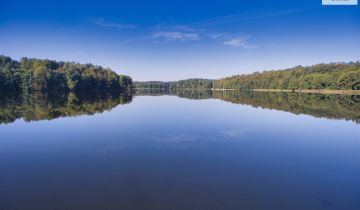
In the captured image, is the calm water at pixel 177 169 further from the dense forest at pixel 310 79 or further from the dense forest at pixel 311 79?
the dense forest at pixel 310 79

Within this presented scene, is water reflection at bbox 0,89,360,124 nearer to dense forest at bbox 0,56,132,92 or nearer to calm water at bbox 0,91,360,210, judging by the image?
calm water at bbox 0,91,360,210

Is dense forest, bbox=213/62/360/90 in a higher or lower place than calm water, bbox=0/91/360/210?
higher

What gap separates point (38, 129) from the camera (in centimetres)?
1952

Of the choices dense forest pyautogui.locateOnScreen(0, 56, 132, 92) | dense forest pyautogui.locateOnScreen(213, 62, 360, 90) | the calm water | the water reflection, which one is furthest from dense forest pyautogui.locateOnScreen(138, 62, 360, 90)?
dense forest pyautogui.locateOnScreen(0, 56, 132, 92)

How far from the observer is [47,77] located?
78625mm

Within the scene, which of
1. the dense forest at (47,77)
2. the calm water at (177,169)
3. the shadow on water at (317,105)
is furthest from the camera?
the dense forest at (47,77)

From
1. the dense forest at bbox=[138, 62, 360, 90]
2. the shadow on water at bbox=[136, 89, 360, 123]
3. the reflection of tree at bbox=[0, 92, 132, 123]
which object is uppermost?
the dense forest at bbox=[138, 62, 360, 90]

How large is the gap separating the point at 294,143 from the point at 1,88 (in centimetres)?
7316

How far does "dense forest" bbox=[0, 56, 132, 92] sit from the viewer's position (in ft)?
242

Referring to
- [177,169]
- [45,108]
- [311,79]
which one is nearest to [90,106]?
[45,108]

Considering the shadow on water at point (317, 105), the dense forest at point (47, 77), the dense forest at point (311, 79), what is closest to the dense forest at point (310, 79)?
the dense forest at point (311, 79)

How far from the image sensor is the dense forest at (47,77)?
73.8 meters

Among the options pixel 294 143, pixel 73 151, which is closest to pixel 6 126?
pixel 73 151

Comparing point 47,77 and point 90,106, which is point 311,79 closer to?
point 90,106
